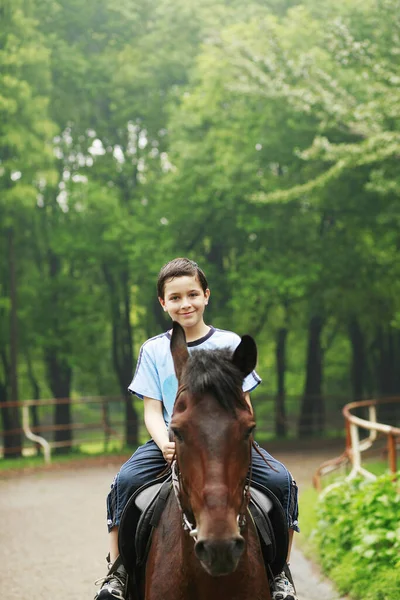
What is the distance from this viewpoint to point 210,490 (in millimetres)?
2906

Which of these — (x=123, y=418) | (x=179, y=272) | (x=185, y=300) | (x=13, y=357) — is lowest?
(x=123, y=418)

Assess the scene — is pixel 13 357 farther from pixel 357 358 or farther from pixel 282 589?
pixel 282 589

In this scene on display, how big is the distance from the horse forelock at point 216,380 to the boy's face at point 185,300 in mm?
946

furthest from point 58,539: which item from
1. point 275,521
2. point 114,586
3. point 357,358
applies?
point 357,358

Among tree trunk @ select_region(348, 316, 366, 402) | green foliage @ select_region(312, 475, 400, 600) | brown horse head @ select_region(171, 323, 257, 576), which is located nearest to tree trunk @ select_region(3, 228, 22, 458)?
tree trunk @ select_region(348, 316, 366, 402)

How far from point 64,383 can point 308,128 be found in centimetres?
1359

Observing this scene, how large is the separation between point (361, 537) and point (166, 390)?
406 cm

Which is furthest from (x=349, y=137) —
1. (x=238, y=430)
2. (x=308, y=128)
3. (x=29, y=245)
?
(x=238, y=430)

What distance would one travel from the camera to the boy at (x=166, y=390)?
13.9 ft

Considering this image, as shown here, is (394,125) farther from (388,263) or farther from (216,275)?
(216,275)

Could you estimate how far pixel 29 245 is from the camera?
26.7 meters

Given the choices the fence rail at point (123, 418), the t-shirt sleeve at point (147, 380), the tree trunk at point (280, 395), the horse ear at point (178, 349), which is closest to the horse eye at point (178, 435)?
the horse ear at point (178, 349)

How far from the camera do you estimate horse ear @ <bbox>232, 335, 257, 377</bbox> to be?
3.35 metres

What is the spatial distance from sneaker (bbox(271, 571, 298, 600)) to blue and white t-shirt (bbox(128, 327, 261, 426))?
1.03 m
